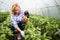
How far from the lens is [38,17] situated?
9.18 meters

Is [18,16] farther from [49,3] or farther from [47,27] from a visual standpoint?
[49,3]

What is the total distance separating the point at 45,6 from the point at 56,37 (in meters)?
3.91

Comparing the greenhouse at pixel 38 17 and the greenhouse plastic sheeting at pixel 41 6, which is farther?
the greenhouse plastic sheeting at pixel 41 6

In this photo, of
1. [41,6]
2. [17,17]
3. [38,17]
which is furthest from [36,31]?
[41,6]

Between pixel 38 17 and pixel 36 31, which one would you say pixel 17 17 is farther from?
pixel 38 17

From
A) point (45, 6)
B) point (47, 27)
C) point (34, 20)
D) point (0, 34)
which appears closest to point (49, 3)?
point (45, 6)

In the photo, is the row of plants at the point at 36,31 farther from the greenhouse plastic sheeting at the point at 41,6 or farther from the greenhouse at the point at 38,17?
the greenhouse plastic sheeting at the point at 41,6

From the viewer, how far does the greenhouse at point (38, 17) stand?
6996 millimetres

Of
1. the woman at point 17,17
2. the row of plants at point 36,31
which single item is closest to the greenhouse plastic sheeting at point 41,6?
the row of plants at point 36,31

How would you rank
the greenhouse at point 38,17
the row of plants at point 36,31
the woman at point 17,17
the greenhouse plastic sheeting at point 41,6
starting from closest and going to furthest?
the row of plants at point 36,31
the woman at point 17,17
the greenhouse at point 38,17
the greenhouse plastic sheeting at point 41,6

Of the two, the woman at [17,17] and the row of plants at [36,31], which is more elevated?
the woman at [17,17]

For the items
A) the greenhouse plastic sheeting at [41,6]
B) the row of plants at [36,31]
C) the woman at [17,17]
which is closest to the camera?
the row of plants at [36,31]

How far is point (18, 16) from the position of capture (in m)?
6.86

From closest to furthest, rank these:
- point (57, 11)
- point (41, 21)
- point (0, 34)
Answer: point (0, 34)
point (41, 21)
point (57, 11)
